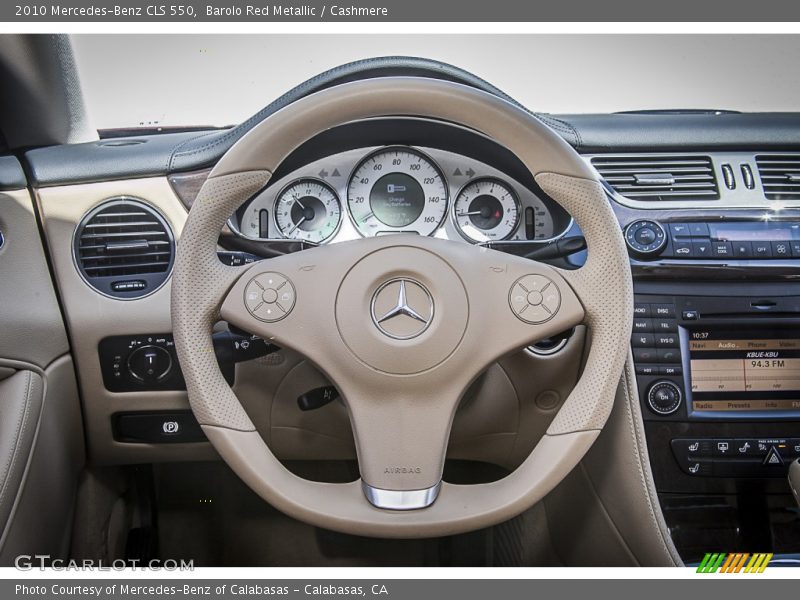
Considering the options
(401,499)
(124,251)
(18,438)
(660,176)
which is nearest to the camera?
(401,499)

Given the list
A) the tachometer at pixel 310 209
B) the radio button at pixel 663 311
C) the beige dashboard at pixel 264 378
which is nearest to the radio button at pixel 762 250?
the radio button at pixel 663 311

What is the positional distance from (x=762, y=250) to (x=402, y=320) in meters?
0.87

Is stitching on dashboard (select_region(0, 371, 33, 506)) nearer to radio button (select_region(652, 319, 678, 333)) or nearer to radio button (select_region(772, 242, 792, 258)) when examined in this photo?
radio button (select_region(652, 319, 678, 333))

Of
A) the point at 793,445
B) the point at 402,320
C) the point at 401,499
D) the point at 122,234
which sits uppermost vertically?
the point at 122,234

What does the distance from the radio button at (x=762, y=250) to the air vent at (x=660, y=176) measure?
13 centimetres

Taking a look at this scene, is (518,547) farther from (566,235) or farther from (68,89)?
(68,89)

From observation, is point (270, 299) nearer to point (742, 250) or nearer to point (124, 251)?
point (124, 251)

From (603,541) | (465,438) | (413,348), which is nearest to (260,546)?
(465,438)

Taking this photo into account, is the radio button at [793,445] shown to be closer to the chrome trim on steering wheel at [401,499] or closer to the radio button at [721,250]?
the radio button at [721,250]

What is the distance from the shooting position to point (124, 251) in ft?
4.86

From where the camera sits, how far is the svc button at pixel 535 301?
45.9 inches

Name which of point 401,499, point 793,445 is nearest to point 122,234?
point 401,499

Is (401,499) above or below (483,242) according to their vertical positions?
below
